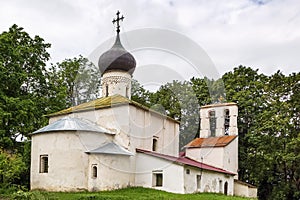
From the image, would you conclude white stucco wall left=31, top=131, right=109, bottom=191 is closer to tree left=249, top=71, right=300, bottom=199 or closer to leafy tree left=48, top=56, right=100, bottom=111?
leafy tree left=48, top=56, right=100, bottom=111

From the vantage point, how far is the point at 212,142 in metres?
29.9

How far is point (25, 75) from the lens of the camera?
81.2 ft

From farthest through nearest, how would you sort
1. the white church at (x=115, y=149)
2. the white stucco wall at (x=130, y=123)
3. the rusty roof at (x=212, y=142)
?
the rusty roof at (x=212, y=142) → the white stucco wall at (x=130, y=123) → the white church at (x=115, y=149)

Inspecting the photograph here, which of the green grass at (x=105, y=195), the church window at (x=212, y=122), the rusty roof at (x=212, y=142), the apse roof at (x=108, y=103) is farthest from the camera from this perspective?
the church window at (x=212, y=122)

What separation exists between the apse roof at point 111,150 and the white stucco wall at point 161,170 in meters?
1.03

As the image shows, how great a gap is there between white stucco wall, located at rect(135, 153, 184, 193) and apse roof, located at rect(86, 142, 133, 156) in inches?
40.7

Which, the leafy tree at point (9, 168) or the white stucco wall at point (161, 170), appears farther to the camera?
the white stucco wall at point (161, 170)

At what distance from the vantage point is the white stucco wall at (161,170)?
65.9 ft

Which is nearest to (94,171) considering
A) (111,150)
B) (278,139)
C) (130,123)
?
(111,150)

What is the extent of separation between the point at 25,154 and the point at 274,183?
19.4 m

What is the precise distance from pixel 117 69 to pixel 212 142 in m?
9.90

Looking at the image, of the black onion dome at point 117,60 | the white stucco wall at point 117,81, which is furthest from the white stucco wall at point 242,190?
the black onion dome at point 117,60

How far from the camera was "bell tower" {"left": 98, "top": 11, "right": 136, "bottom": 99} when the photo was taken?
2423cm

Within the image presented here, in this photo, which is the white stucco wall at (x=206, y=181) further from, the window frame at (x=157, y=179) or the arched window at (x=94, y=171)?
the arched window at (x=94, y=171)
